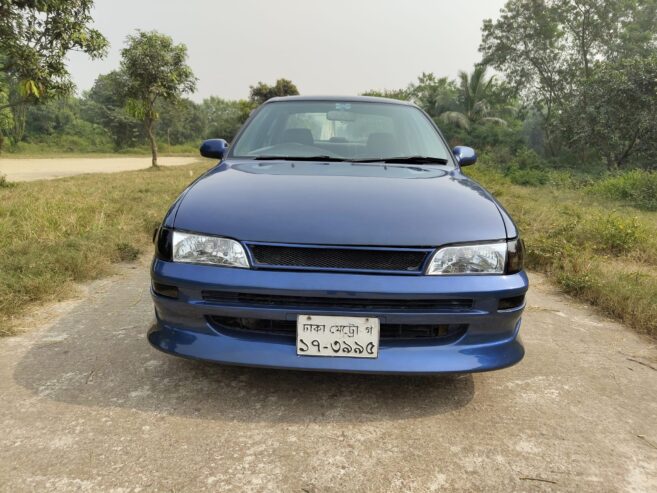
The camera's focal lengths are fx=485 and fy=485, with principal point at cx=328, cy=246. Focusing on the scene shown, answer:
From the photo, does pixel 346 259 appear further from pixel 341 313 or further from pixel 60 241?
pixel 60 241

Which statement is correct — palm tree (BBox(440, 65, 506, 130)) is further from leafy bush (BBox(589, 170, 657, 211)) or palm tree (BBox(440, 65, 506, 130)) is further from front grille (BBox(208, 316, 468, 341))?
front grille (BBox(208, 316, 468, 341))

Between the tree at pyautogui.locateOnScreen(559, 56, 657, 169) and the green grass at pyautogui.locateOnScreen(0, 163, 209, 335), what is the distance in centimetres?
1725

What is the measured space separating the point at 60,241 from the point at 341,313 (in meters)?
3.54

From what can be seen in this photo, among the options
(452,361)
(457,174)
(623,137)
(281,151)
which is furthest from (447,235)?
(623,137)

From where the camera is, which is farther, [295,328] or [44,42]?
[44,42]

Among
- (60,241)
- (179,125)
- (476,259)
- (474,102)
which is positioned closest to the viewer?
(476,259)

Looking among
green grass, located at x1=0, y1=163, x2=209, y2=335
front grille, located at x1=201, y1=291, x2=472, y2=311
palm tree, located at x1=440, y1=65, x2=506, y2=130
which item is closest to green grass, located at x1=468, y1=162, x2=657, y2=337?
front grille, located at x1=201, y1=291, x2=472, y2=311

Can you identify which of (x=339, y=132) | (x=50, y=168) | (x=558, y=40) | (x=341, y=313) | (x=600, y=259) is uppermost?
(x=558, y=40)

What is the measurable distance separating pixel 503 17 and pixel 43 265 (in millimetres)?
30732

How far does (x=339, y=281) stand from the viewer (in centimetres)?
187

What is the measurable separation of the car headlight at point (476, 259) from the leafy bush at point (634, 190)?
33.2ft

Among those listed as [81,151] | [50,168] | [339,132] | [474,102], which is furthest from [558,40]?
Answer: [81,151]

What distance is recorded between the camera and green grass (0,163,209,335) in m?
3.34

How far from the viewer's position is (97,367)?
94.3 inches
